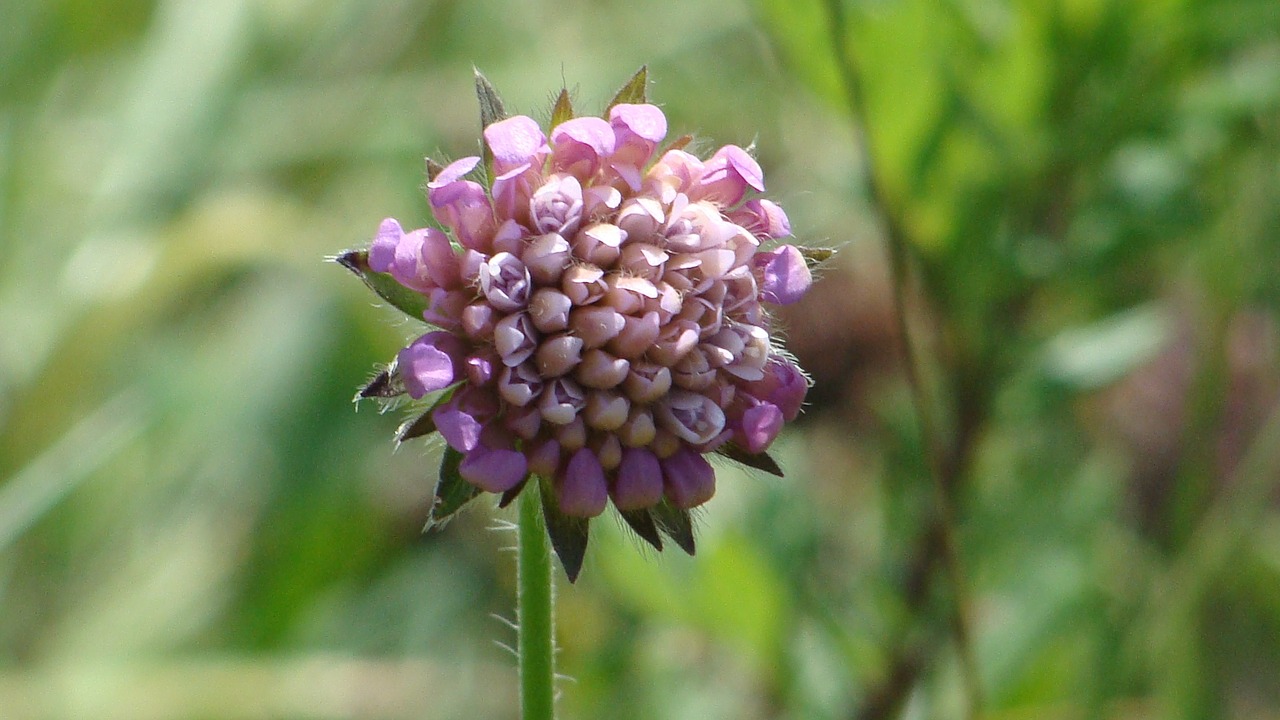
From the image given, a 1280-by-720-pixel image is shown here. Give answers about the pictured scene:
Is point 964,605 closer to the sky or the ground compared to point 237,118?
closer to the ground

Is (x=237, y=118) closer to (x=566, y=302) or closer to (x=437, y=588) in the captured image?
(x=437, y=588)

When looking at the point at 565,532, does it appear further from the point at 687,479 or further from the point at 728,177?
the point at 728,177

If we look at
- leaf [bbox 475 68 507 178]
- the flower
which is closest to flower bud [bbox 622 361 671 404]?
the flower

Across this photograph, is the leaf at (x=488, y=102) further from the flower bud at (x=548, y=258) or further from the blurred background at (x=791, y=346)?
the blurred background at (x=791, y=346)

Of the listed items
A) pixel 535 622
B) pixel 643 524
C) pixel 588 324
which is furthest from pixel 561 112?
pixel 535 622

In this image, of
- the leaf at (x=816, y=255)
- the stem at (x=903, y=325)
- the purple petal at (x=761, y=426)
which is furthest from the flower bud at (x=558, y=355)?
the stem at (x=903, y=325)

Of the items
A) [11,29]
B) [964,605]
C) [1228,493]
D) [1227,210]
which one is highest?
[11,29]

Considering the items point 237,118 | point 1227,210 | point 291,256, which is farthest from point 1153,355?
point 237,118
